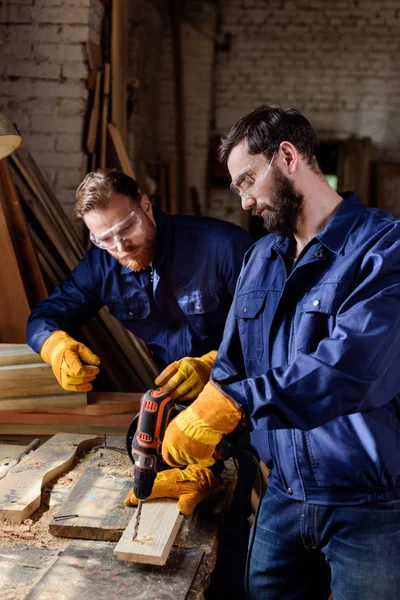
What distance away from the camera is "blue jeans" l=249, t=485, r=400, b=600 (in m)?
1.87

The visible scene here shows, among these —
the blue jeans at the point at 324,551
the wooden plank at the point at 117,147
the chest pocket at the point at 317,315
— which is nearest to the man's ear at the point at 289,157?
the chest pocket at the point at 317,315

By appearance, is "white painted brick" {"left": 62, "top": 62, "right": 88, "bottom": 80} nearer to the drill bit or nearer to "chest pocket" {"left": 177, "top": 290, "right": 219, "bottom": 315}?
"chest pocket" {"left": 177, "top": 290, "right": 219, "bottom": 315}

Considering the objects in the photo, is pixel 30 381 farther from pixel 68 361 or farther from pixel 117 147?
→ pixel 117 147

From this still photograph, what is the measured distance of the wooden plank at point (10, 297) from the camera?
12.2 ft

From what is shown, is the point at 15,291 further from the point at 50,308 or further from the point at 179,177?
the point at 179,177

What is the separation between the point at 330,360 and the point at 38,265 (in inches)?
104

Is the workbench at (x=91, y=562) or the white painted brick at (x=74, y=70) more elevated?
the white painted brick at (x=74, y=70)

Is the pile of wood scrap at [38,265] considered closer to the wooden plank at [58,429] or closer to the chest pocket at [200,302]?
the wooden plank at [58,429]

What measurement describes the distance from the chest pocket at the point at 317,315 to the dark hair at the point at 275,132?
45 cm

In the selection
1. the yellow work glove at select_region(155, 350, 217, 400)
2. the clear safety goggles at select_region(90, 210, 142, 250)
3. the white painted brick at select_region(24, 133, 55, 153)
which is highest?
the white painted brick at select_region(24, 133, 55, 153)

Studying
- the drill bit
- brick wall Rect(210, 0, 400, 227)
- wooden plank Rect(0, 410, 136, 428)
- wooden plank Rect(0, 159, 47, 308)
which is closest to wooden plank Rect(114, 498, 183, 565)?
the drill bit

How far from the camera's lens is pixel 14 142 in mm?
2484

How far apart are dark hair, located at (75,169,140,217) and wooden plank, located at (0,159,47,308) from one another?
107 centimetres

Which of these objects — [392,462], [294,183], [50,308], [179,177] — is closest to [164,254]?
[50,308]
